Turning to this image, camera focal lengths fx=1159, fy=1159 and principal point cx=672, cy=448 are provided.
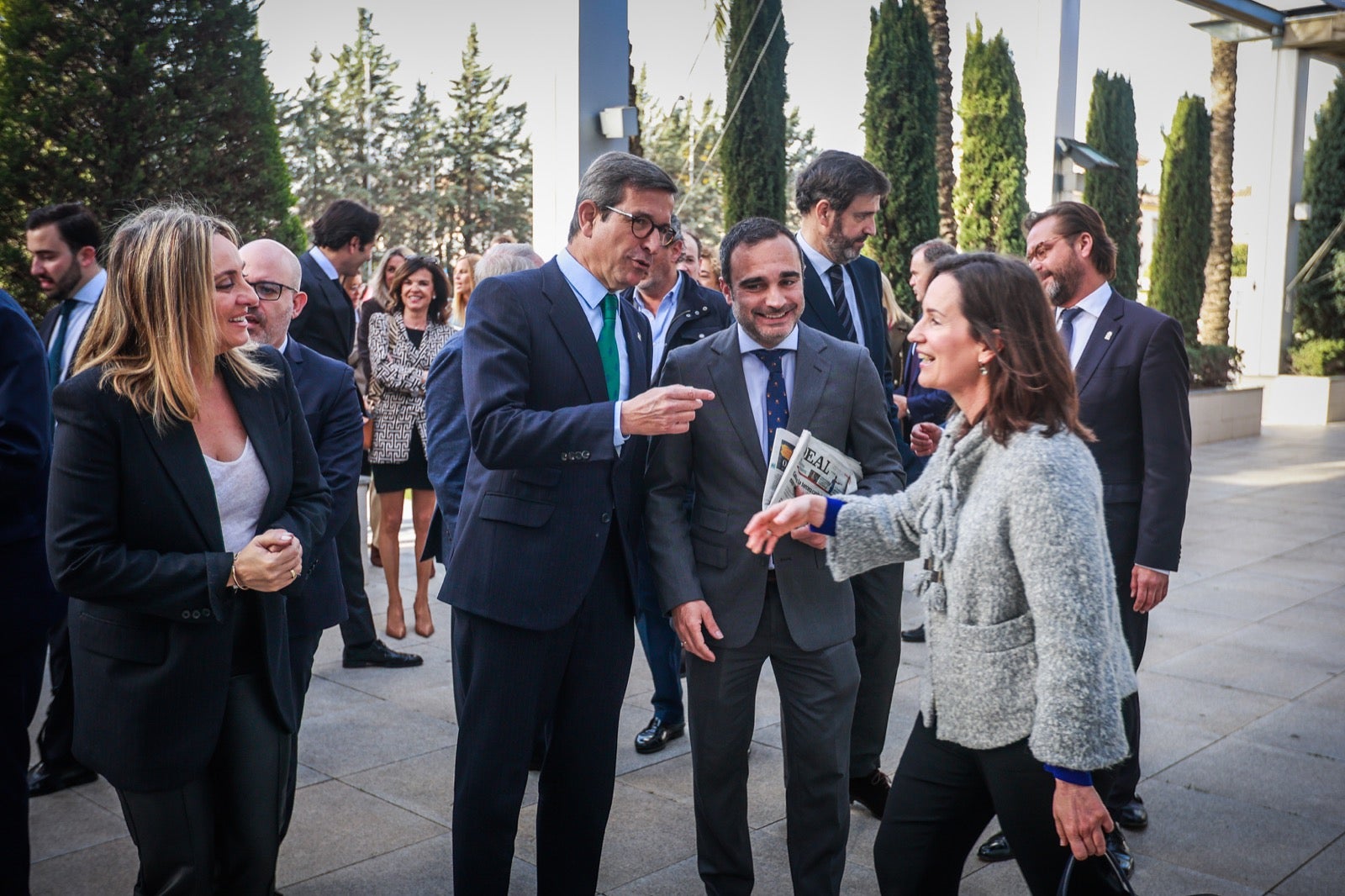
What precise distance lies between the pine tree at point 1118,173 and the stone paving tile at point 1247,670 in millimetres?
12319

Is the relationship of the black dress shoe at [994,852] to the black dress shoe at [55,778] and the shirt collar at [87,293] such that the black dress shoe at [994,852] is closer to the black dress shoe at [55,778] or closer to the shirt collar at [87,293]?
the black dress shoe at [55,778]

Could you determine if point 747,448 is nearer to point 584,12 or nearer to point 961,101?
point 584,12

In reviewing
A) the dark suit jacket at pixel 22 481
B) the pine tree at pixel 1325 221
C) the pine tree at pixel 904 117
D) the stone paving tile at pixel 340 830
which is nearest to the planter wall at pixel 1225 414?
the pine tree at pixel 1325 221

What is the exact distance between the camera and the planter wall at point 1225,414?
16.2 metres

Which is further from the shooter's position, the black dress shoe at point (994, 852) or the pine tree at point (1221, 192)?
Answer: the pine tree at point (1221, 192)

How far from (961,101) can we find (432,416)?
586 inches

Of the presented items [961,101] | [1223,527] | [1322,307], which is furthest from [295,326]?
[1322,307]

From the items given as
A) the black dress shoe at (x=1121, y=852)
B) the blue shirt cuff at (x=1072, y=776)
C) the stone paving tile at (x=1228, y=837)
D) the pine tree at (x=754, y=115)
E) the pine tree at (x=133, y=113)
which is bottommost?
the stone paving tile at (x=1228, y=837)

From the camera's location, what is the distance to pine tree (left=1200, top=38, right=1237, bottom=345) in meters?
21.4

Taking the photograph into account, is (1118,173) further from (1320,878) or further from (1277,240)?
(1320,878)

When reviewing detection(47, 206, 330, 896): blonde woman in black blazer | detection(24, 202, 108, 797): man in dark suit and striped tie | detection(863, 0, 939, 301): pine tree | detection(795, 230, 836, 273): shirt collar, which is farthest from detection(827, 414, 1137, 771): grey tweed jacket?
detection(863, 0, 939, 301): pine tree

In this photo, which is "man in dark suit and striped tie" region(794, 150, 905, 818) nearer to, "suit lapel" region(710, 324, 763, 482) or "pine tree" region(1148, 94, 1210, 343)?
"suit lapel" region(710, 324, 763, 482)

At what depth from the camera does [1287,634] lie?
21.6 feet

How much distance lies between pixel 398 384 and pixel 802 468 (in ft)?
12.7
